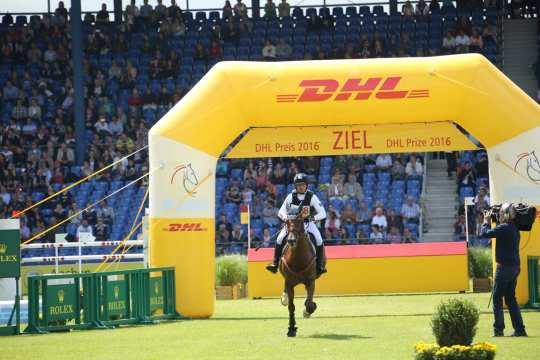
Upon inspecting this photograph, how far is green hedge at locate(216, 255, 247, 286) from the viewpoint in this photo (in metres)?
26.6

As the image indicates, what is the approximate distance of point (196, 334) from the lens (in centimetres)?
1736

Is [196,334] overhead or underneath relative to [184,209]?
underneath

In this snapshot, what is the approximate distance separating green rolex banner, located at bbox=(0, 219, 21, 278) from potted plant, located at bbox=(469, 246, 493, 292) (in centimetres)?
1208

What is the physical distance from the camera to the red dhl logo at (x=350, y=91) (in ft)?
67.8

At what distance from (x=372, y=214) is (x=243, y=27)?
35.7 ft

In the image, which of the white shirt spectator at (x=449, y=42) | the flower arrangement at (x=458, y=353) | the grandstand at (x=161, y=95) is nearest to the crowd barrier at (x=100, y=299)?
the flower arrangement at (x=458, y=353)

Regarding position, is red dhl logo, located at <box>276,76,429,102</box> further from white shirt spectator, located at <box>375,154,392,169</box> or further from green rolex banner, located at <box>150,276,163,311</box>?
white shirt spectator, located at <box>375,154,392,169</box>

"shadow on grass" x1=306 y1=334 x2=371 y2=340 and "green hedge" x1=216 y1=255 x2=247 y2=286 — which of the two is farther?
"green hedge" x1=216 y1=255 x2=247 y2=286

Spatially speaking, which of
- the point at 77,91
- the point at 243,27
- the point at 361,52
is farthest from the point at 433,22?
the point at 77,91

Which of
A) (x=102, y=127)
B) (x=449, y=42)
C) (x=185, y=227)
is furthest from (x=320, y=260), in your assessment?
(x=102, y=127)

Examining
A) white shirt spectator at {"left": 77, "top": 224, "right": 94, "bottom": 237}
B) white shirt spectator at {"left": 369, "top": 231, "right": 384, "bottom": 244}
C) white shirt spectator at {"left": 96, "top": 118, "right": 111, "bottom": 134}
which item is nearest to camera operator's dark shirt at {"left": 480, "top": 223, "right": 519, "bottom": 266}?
white shirt spectator at {"left": 369, "top": 231, "right": 384, "bottom": 244}

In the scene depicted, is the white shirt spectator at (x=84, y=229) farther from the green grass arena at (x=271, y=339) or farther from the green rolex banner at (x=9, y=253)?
the green rolex banner at (x=9, y=253)

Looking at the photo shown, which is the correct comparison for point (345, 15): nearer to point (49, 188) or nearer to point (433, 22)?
point (433, 22)

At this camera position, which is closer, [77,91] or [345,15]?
[77,91]
